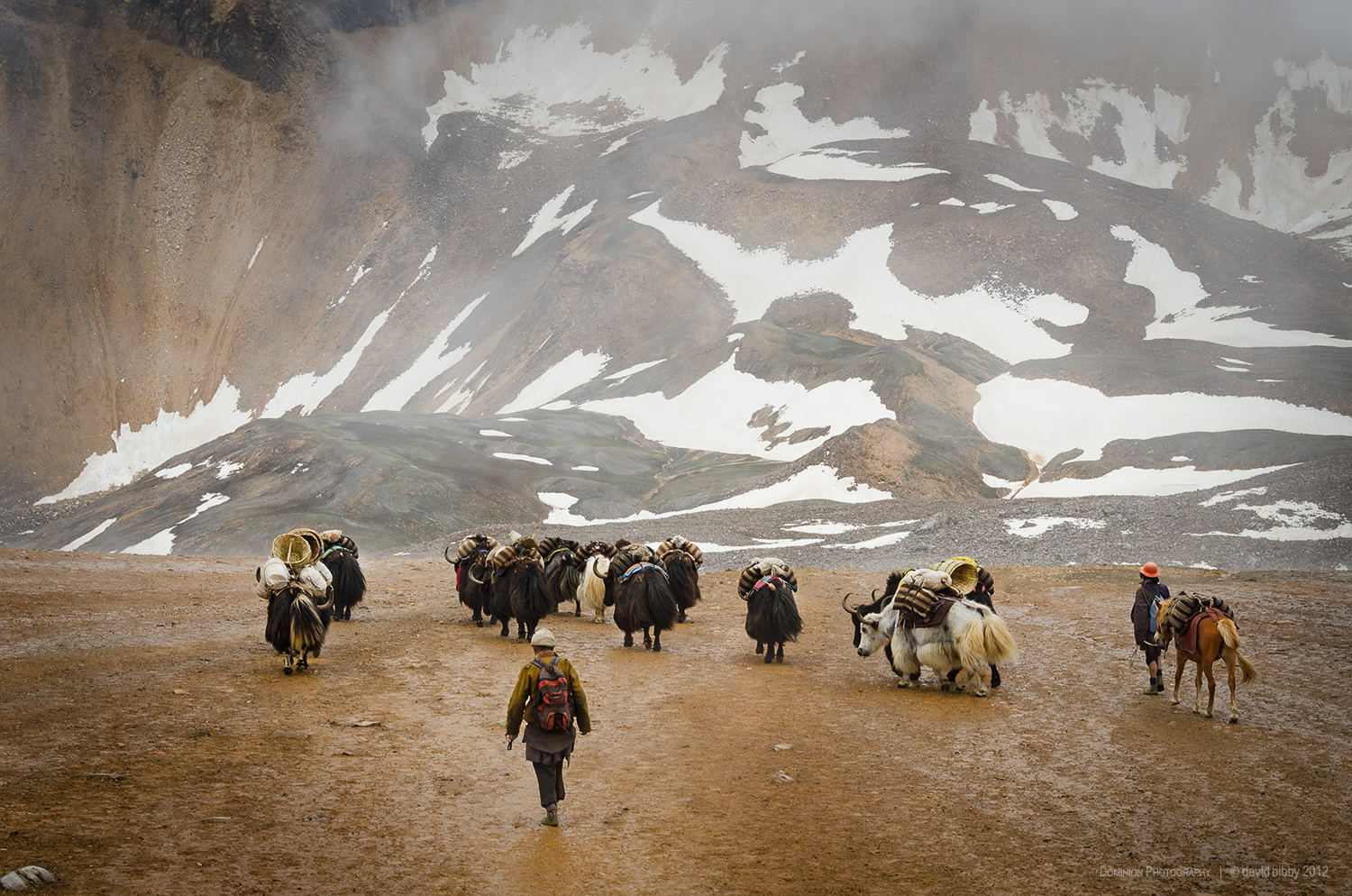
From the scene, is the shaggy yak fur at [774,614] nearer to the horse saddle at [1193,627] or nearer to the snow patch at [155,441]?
the horse saddle at [1193,627]

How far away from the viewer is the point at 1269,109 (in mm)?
114562

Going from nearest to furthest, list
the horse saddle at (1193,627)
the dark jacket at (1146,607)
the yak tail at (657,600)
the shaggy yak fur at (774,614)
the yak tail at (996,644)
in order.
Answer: the horse saddle at (1193,627) → the yak tail at (996,644) → the dark jacket at (1146,607) → the shaggy yak fur at (774,614) → the yak tail at (657,600)

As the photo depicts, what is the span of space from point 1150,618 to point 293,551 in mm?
12081

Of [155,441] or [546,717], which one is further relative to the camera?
[155,441]

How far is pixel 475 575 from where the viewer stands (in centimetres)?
1781

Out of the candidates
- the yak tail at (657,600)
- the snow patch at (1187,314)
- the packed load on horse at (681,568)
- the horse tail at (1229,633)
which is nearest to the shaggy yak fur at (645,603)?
the yak tail at (657,600)

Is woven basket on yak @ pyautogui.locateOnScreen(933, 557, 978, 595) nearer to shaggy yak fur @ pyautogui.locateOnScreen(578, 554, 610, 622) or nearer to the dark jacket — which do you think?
the dark jacket

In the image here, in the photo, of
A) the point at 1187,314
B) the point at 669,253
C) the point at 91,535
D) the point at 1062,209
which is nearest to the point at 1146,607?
the point at 91,535

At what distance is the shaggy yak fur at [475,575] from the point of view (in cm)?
1755

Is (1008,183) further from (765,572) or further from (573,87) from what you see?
(765,572)

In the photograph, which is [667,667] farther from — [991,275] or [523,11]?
[523,11]

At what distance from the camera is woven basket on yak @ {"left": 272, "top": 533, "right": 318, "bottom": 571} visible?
13.7m

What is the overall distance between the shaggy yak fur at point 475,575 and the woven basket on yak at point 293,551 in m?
4.15

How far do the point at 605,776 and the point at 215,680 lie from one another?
5978mm
